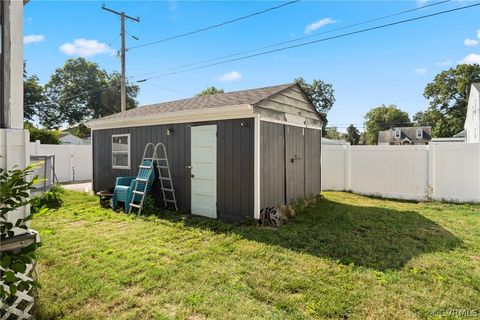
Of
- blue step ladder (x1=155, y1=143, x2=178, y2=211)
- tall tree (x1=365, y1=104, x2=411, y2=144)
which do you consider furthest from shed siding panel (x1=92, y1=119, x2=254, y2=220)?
tall tree (x1=365, y1=104, x2=411, y2=144)

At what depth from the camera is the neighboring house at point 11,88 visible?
250 centimetres

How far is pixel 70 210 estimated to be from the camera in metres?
6.78

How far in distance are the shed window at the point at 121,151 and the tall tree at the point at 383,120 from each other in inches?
2088

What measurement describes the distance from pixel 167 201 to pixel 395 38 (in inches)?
308

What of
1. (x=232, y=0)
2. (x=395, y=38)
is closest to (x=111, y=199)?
(x=232, y=0)

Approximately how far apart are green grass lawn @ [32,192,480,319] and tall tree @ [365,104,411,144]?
172ft

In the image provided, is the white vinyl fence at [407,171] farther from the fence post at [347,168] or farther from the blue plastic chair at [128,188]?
the blue plastic chair at [128,188]

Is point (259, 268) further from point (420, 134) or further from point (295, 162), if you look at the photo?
point (420, 134)

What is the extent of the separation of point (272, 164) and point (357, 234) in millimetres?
2115

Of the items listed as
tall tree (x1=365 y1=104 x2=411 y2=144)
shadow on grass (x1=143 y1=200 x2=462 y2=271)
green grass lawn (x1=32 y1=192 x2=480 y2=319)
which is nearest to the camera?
green grass lawn (x1=32 y1=192 x2=480 y2=319)

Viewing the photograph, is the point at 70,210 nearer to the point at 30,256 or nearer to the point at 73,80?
the point at 30,256

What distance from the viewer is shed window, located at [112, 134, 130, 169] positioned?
8.03 metres

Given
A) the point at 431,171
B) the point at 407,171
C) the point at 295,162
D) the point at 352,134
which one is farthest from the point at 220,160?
the point at 352,134

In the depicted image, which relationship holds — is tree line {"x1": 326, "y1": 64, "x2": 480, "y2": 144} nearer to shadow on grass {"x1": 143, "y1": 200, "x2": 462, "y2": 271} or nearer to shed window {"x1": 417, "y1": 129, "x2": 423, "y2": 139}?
shed window {"x1": 417, "y1": 129, "x2": 423, "y2": 139}
